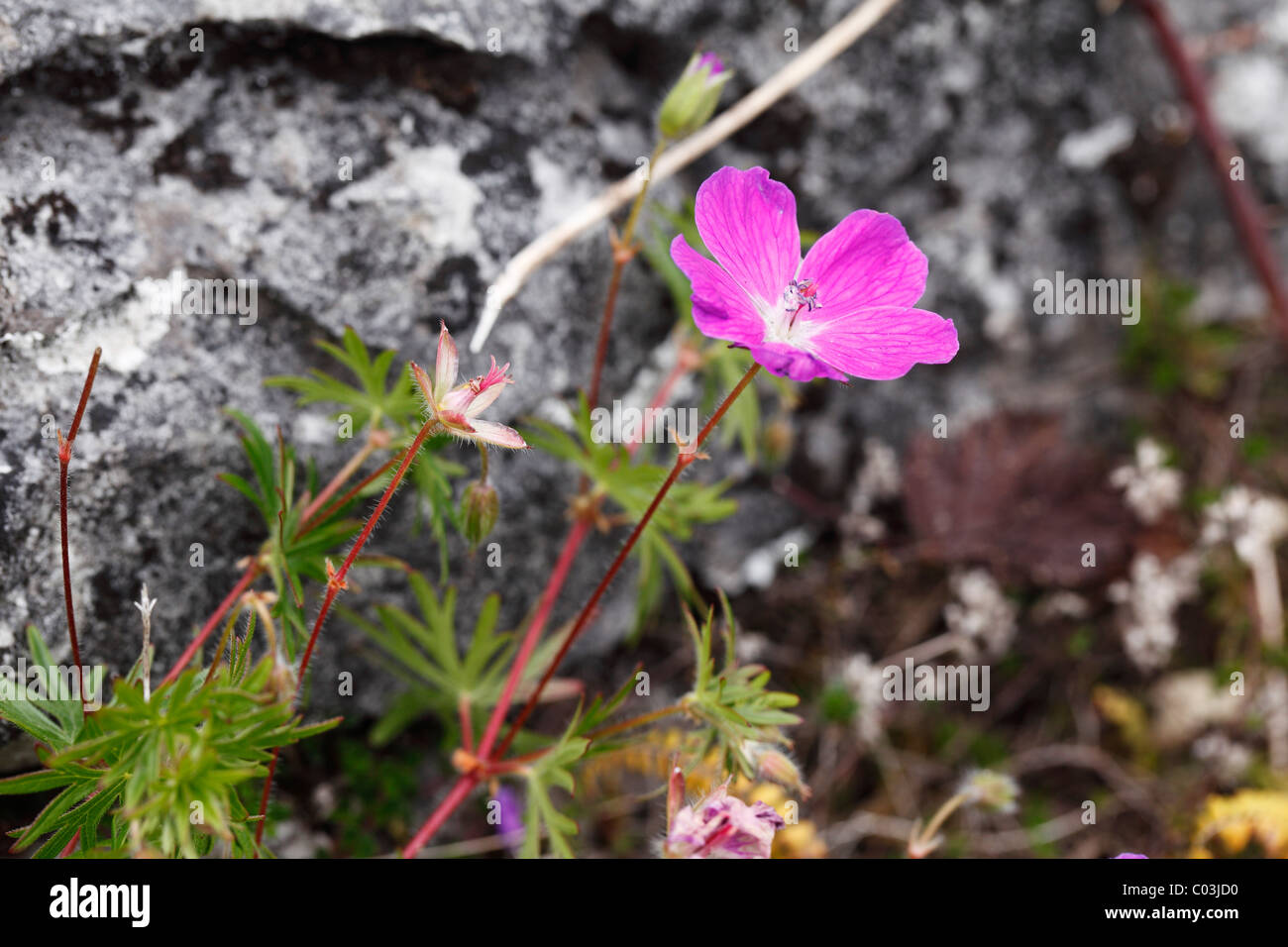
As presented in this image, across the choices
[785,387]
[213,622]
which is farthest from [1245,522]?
[213,622]

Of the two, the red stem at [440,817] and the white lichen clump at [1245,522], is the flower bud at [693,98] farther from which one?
the white lichen clump at [1245,522]

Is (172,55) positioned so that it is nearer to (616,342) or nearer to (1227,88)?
(616,342)

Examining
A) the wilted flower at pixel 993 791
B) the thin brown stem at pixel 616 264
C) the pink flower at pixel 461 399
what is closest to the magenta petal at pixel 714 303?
the pink flower at pixel 461 399

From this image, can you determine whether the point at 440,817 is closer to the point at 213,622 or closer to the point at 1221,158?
the point at 213,622

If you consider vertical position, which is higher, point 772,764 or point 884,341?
point 884,341

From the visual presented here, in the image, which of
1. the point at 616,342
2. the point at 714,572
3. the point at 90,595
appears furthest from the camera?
the point at 714,572
